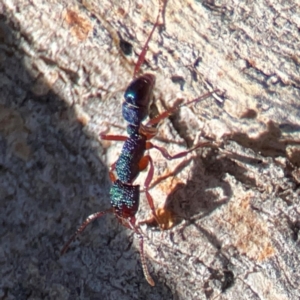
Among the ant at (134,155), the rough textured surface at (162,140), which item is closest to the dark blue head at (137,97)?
the ant at (134,155)

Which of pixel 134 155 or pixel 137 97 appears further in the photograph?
pixel 134 155

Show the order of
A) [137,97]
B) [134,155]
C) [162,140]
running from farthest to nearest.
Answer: [134,155] → [162,140] → [137,97]

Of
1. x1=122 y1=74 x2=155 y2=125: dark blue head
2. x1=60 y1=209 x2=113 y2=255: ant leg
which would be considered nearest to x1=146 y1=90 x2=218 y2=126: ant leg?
x1=122 y1=74 x2=155 y2=125: dark blue head

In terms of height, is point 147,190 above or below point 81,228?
above

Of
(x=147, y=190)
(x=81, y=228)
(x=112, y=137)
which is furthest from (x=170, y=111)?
(x=81, y=228)

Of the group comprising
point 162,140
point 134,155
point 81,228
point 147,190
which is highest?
point 162,140

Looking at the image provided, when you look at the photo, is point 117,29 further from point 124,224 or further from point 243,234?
point 243,234

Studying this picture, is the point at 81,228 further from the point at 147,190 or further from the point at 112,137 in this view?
the point at 112,137

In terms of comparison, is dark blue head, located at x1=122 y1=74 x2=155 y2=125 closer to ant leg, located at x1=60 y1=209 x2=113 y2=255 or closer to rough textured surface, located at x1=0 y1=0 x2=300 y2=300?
rough textured surface, located at x1=0 y1=0 x2=300 y2=300

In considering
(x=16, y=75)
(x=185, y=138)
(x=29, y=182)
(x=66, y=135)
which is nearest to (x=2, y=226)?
(x=29, y=182)
